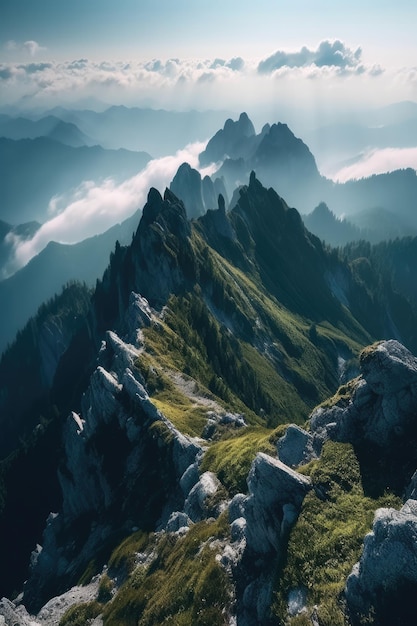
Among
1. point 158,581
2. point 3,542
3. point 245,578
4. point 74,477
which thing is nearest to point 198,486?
point 158,581

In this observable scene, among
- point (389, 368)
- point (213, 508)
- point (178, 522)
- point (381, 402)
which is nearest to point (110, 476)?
point (178, 522)

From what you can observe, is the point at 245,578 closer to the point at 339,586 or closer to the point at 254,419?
the point at 339,586

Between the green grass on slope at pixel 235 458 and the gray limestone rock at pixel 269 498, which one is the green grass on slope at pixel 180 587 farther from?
the green grass on slope at pixel 235 458

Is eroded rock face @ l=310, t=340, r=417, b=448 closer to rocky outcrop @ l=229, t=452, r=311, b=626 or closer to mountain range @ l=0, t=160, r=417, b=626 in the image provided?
mountain range @ l=0, t=160, r=417, b=626

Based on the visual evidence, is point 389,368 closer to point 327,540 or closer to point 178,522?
point 327,540

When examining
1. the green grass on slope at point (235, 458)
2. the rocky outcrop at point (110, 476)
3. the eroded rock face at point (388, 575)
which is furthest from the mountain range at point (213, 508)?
the rocky outcrop at point (110, 476)

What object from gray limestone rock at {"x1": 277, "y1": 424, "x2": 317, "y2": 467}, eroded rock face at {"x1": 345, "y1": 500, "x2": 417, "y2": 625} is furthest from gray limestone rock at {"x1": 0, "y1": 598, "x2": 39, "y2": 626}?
eroded rock face at {"x1": 345, "y1": 500, "x2": 417, "y2": 625}
